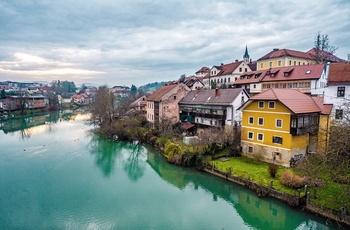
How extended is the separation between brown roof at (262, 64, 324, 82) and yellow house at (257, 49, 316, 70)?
38.8 ft

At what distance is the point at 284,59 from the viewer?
44.2 meters

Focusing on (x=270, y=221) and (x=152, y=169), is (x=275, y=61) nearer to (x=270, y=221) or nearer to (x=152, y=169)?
(x=152, y=169)

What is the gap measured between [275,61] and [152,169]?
1393 inches

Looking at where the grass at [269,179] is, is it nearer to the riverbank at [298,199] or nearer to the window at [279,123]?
the riverbank at [298,199]

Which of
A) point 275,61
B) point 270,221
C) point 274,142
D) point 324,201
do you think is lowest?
point 270,221

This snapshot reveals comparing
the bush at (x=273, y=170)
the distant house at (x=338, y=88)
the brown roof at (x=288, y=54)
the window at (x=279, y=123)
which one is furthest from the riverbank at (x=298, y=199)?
the brown roof at (x=288, y=54)

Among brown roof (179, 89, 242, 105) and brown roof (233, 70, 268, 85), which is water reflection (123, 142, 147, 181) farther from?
brown roof (233, 70, 268, 85)

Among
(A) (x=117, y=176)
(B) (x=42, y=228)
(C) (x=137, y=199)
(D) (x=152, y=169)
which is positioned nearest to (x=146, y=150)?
(D) (x=152, y=169)

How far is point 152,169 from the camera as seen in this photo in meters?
23.8

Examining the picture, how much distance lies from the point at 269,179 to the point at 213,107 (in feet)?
42.9

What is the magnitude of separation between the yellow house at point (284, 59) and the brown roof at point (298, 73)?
11.8 m

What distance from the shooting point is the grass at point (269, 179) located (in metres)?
13.9

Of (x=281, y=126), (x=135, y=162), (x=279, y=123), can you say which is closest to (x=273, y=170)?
(x=281, y=126)

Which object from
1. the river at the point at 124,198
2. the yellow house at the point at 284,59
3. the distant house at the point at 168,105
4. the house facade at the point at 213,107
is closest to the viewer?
the river at the point at 124,198
